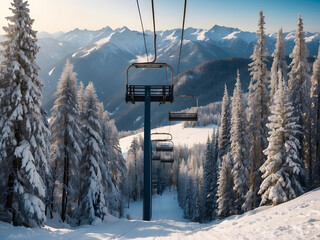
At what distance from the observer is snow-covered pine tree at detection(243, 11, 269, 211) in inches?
1078

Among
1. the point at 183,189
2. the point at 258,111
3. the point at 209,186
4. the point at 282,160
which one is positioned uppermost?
the point at 258,111

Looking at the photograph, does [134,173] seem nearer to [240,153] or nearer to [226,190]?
[226,190]

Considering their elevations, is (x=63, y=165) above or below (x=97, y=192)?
above

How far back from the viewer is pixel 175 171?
130500mm

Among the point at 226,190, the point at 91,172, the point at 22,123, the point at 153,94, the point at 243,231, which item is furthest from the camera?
the point at 226,190

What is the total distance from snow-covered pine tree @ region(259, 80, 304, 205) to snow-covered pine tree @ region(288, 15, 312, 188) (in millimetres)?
7151

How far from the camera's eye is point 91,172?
22.0m

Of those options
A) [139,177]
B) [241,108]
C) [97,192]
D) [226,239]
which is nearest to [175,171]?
[139,177]

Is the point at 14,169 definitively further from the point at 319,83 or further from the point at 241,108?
the point at 319,83

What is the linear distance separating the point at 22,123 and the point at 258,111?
21.5 m

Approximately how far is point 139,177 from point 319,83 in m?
74.3

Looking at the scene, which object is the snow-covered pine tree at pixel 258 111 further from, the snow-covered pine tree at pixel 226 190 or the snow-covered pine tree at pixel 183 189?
the snow-covered pine tree at pixel 183 189

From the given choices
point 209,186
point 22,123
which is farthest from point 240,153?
point 22,123

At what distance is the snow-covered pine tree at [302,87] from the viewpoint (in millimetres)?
27859
